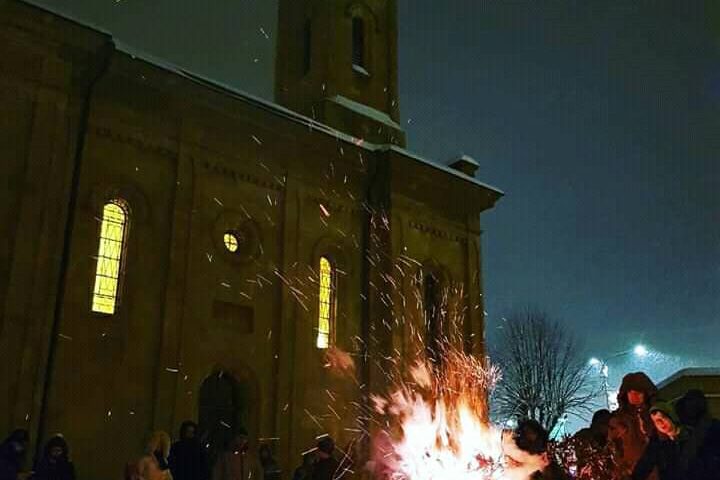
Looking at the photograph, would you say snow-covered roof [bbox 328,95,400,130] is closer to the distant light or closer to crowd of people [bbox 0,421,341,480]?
crowd of people [bbox 0,421,341,480]

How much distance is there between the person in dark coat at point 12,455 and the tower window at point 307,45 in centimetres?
1652

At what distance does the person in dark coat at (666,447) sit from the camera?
5191mm

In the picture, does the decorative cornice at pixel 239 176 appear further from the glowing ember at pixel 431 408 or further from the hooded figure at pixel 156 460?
the hooded figure at pixel 156 460

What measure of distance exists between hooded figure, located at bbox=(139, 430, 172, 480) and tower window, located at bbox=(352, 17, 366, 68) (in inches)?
651

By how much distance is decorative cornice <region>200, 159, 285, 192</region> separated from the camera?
16641 mm

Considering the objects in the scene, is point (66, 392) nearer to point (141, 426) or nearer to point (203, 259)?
point (141, 426)

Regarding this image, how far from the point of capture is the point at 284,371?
649 inches

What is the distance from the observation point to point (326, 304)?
59.9 feet

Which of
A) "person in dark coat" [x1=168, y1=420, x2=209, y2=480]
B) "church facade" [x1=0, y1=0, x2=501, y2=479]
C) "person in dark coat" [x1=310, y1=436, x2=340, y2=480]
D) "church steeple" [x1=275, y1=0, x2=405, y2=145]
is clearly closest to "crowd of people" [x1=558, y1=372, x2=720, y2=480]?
"person in dark coat" [x1=310, y1=436, x2=340, y2=480]

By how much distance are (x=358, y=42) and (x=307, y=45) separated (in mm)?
1753

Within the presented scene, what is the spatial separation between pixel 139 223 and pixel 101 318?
2.23 meters

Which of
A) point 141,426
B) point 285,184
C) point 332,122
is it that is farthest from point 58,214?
point 332,122

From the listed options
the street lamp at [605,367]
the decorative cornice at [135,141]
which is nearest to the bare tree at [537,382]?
the street lamp at [605,367]

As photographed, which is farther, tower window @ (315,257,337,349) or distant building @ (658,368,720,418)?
tower window @ (315,257,337,349)
